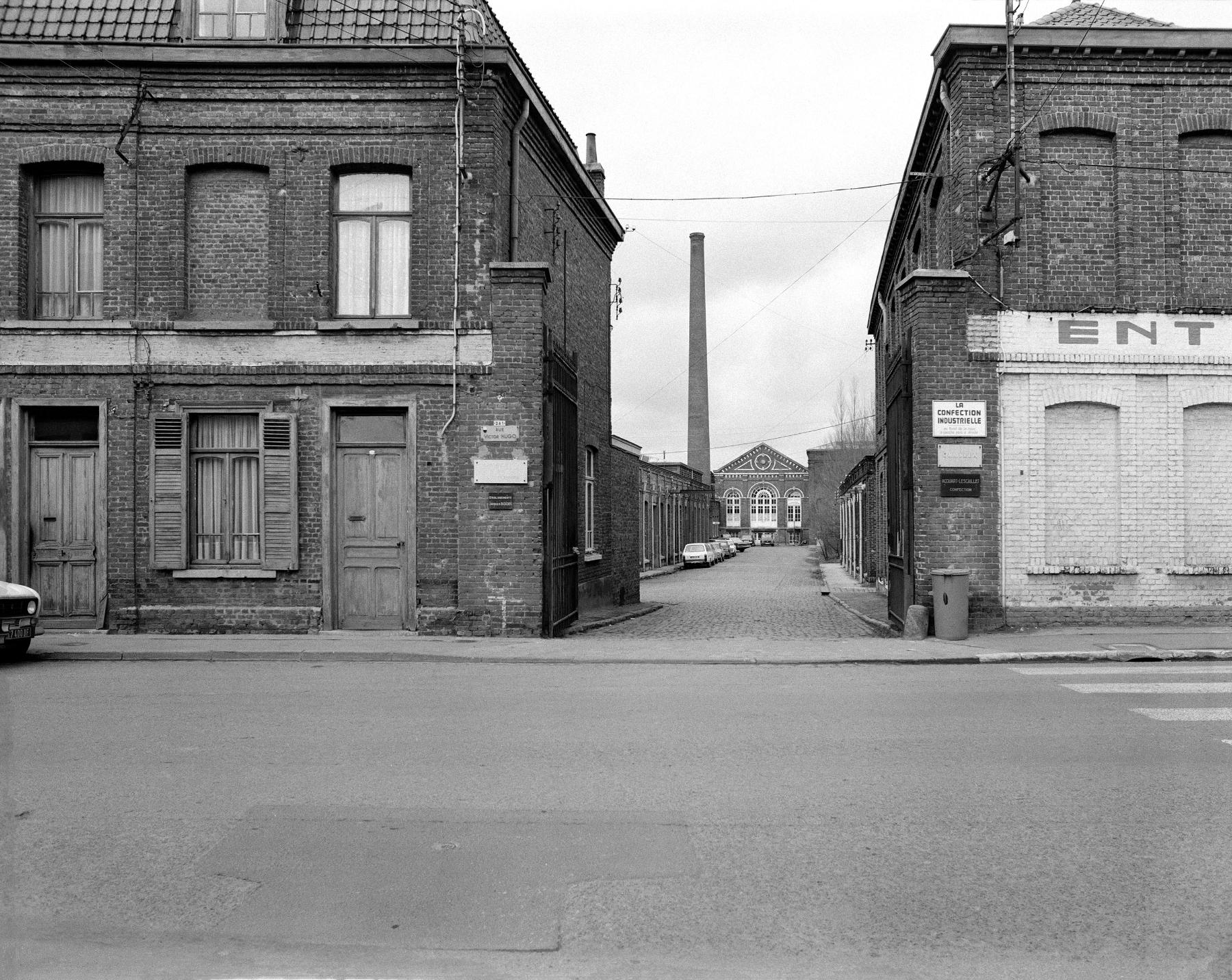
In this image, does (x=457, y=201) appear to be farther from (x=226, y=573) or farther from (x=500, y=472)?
(x=226, y=573)

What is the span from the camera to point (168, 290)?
15.1 meters

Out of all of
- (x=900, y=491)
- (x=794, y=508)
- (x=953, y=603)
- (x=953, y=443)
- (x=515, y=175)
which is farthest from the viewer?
(x=794, y=508)

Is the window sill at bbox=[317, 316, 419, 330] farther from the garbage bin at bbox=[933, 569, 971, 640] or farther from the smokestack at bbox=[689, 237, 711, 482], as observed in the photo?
the smokestack at bbox=[689, 237, 711, 482]

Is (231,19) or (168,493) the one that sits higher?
(231,19)

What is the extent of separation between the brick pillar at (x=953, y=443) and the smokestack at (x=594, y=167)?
9.23m

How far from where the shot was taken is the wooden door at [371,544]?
49.8 feet

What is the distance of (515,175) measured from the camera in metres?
16.1

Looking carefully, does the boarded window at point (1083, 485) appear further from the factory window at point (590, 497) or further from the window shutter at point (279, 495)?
the window shutter at point (279, 495)

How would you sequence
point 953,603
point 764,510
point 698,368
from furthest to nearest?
point 764,510 → point 698,368 → point 953,603

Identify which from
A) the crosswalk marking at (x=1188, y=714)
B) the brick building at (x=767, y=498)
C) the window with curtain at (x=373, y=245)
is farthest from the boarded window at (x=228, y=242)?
the brick building at (x=767, y=498)

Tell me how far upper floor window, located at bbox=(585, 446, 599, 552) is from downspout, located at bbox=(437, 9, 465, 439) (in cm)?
593

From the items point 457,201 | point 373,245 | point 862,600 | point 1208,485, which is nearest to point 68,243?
point 373,245

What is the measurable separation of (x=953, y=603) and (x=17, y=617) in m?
11.7

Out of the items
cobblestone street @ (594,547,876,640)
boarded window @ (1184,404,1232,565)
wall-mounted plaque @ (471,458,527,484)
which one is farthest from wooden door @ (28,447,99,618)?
boarded window @ (1184,404,1232,565)
